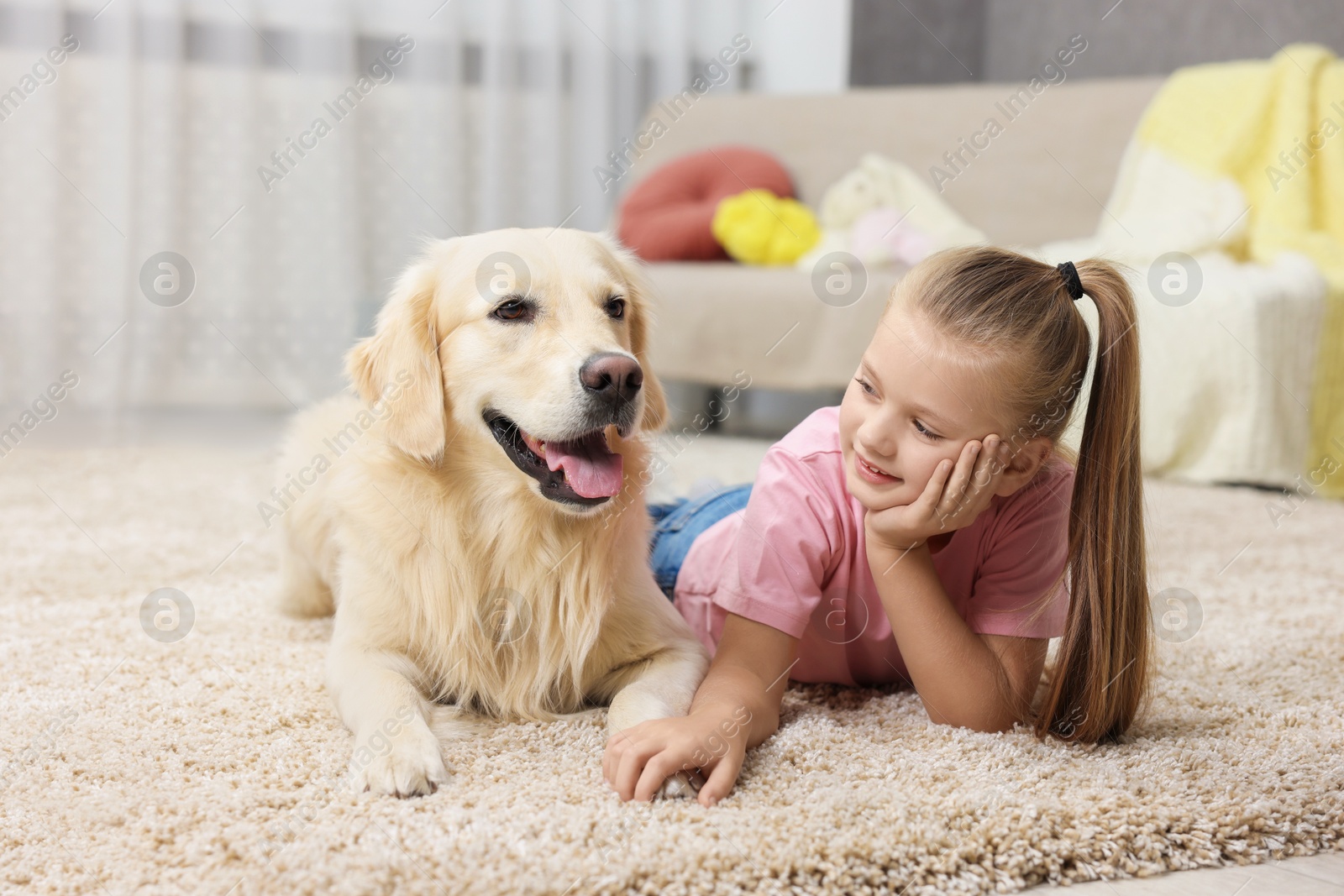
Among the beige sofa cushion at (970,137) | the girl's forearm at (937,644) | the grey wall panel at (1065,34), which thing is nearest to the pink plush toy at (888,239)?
the beige sofa cushion at (970,137)

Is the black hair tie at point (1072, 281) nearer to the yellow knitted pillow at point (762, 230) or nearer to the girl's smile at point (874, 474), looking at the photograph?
the girl's smile at point (874, 474)

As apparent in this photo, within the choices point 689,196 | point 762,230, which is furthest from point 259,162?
point 762,230

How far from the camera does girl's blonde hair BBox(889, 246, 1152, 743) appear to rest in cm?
120

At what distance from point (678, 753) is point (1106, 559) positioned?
0.57 metres

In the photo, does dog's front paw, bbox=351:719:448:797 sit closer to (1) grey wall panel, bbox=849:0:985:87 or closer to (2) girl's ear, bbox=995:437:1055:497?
(2) girl's ear, bbox=995:437:1055:497

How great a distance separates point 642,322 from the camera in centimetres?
162

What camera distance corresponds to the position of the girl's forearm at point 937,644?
125 centimetres

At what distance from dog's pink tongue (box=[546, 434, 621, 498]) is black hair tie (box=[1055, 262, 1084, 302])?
61 centimetres

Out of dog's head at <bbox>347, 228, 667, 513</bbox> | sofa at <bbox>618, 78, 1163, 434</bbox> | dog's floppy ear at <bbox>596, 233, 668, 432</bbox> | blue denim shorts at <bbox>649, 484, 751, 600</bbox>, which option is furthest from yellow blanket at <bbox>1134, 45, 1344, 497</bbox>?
dog's head at <bbox>347, 228, 667, 513</bbox>

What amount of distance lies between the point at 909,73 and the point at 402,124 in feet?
8.79

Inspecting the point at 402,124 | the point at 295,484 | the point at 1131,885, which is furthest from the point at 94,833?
the point at 402,124

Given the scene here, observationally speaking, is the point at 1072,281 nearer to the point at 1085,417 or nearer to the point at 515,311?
the point at 1085,417

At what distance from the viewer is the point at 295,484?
5.92 feet

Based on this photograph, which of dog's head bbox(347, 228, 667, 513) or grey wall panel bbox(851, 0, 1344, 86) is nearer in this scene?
dog's head bbox(347, 228, 667, 513)
